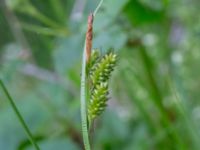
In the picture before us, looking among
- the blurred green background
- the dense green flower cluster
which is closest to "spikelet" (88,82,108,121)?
the dense green flower cluster

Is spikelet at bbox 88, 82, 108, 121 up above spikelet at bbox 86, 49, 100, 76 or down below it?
below

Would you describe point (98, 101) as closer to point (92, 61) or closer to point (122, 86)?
point (92, 61)

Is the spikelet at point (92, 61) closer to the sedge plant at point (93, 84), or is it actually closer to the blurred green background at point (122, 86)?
the sedge plant at point (93, 84)

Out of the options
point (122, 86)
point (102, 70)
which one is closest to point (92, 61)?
point (102, 70)

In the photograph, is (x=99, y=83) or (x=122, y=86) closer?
(x=99, y=83)

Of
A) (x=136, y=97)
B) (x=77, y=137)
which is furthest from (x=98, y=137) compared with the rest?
(x=136, y=97)

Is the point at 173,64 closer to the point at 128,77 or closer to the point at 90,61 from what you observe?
the point at 128,77

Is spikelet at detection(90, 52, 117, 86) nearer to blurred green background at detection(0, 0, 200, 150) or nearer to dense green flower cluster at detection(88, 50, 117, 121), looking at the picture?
dense green flower cluster at detection(88, 50, 117, 121)
